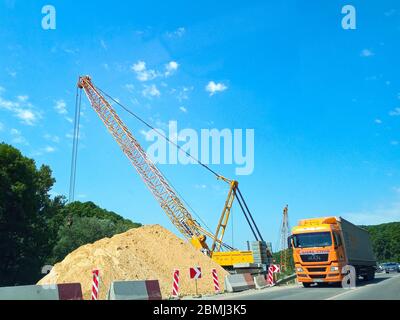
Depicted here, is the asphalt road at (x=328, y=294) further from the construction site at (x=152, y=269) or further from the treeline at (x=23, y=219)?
the treeline at (x=23, y=219)

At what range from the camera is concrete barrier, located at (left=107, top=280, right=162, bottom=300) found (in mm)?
17266

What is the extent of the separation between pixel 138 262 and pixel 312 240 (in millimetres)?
13035

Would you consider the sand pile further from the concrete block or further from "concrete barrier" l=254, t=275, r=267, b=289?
the concrete block

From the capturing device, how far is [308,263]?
2630cm

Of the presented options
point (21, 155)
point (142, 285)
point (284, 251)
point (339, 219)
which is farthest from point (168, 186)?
point (284, 251)

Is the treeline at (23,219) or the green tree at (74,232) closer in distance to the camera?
the treeline at (23,219)

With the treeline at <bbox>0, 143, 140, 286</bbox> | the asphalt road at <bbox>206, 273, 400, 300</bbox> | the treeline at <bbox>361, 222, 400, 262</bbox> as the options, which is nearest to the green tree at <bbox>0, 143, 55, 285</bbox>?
the treeline at <bbox>0, 143, 140, 286</bbox>

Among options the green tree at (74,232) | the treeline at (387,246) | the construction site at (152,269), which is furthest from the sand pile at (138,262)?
the treeline at (387,246)

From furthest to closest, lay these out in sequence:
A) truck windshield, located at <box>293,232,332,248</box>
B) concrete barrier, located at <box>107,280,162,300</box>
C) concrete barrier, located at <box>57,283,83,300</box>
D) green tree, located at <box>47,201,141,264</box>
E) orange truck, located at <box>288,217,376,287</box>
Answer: green tree, located at <box>47,201,141,264</box>, truck windshield, located at <box>293,232,332,248</box>, orange truck, located at <box>288,217,376,287</box>, concrete barrier, located at <box>107,280,162,300</box>, concrete barrier, located at <box>57,283,83,300</box>

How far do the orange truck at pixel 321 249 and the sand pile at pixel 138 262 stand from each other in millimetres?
6299

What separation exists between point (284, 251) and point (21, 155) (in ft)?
292

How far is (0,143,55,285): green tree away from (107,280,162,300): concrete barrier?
30.5 meters

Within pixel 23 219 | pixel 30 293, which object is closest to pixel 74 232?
pixel 23 219

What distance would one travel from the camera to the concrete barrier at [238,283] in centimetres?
2659
